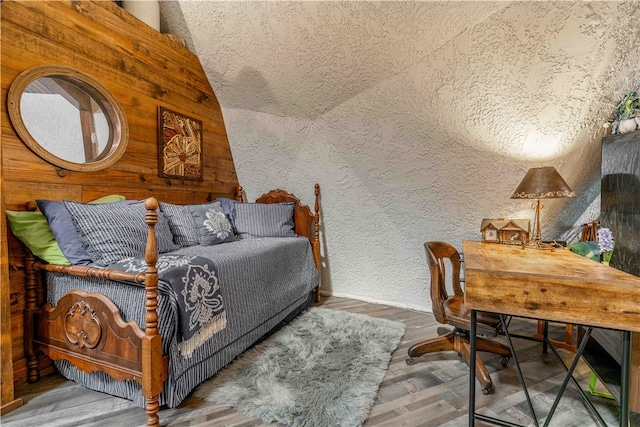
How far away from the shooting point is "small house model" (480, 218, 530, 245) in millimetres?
2090

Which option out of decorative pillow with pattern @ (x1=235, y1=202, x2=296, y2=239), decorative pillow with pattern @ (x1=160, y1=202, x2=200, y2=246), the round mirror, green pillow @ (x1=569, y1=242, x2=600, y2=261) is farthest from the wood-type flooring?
decorative pillow with pattern @ (x1=235, y1=202, x2=296, y2=239)

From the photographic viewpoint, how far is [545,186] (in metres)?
1.74

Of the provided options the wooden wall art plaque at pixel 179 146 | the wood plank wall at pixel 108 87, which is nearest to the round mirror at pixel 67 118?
the wood plank wall at pixel 108 87

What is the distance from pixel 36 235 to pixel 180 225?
804 millimetres

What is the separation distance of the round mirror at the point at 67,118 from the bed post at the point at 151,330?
974 mm

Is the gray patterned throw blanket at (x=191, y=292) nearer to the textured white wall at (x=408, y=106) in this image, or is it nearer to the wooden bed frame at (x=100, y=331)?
the wooden bed frame at (x=100, y=331)

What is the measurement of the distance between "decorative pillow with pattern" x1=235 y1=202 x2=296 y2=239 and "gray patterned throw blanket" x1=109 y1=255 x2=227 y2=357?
1.17 meters

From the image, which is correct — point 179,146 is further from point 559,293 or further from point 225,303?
point 559,293

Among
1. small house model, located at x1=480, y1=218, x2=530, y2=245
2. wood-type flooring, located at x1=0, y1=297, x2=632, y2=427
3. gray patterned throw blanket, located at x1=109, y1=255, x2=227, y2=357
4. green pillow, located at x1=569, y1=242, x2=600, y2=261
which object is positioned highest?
small house model, located at x1=480, y1=218, x2=530, y2=245

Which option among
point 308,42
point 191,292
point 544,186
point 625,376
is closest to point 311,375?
point 191,292

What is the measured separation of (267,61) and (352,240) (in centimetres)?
178

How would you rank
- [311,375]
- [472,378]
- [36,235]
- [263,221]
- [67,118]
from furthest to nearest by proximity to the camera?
[263,221]
[67,118]
[311,375]
[36,235]
[472,378]

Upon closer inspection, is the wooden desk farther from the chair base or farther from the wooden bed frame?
the wooden bed frame

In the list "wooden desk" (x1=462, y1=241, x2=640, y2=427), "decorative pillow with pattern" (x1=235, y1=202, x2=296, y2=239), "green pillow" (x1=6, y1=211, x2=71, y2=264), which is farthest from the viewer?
"decorative pillow with pattern" (x1=235, y1=202, x2=296, y2=239)
